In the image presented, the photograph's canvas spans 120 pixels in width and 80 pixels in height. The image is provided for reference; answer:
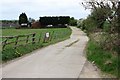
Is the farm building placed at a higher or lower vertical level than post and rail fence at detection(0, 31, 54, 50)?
lower

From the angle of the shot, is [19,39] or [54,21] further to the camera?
[54,21]

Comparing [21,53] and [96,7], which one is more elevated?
[96,7]

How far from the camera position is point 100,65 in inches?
584

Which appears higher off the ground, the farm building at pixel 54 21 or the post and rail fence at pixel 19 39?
the post and rail fence at pixel 19 39

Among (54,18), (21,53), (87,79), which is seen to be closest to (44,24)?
(54,18)

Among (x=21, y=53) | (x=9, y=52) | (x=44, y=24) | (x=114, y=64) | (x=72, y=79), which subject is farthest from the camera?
(x=44, y=24)

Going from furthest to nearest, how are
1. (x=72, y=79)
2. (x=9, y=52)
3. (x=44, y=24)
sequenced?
(x=44, y=24) < (x=9, y=52) < (x=72, y=79)

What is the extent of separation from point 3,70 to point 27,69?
0.90m

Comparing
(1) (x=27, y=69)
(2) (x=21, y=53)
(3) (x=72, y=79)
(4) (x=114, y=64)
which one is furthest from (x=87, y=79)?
(2) (x=21, y=53)

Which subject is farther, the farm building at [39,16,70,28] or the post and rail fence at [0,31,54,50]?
the farm building at [39,16,70,28]

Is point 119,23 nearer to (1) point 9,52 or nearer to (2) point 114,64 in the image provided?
(2) point 114,64

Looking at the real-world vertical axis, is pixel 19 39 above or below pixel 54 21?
above

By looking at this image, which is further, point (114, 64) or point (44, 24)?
point (44, 24)

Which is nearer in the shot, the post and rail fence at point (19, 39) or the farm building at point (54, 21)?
the post and rail fence at point (19, 39)
